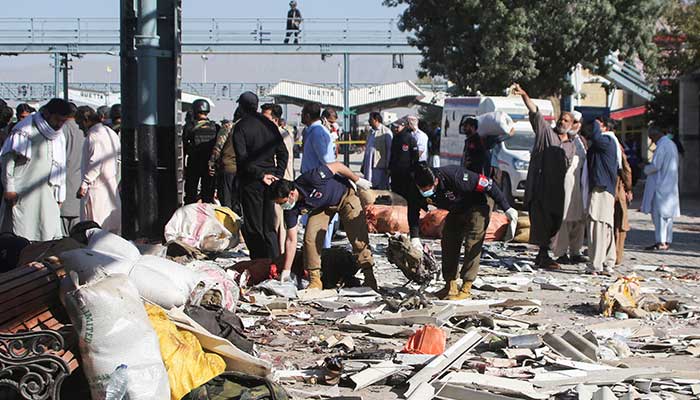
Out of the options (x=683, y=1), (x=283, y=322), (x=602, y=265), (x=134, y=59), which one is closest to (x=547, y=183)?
(x=602, y=265)

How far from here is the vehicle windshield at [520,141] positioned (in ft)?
80.0

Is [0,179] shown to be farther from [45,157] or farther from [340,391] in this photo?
[340,391]

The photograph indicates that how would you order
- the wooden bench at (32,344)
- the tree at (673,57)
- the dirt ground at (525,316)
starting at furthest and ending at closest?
the tree at (673,57) → the dirt ground at (525,316) → the wooden bench at (32,344)

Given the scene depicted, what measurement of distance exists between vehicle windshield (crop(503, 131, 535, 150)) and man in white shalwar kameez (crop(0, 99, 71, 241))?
15332 millimetres

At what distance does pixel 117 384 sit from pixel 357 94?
59.4 m

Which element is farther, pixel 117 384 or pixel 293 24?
pixel 293 24

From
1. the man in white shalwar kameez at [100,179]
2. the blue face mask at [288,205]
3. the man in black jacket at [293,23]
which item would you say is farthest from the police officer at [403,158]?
the man in black jacket at [293,23]

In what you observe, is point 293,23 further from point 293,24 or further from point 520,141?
point 520,141

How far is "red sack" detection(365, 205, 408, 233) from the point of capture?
1611 centimetres

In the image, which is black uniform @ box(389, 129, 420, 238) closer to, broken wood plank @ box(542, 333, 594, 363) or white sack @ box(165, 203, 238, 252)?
white sack @ box(165, 203, 238, 252)

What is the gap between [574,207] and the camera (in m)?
12.9

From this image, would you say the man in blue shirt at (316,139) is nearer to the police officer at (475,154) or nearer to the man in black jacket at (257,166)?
the man in black jacket at (257,166)

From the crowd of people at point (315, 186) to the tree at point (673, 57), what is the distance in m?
17.9

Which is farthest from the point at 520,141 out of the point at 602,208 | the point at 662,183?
the point at 602,208
